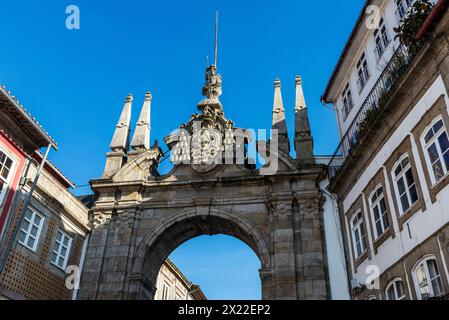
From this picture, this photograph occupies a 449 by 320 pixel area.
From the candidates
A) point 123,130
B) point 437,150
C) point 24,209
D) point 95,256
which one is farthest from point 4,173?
point 437,150

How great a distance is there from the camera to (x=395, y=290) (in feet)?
31.9

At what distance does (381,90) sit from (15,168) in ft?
33.1

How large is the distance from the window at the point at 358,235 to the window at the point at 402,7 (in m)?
5.54

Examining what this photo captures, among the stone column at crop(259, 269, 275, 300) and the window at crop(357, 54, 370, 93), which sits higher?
the window at crop(357, 54, 370, 93)

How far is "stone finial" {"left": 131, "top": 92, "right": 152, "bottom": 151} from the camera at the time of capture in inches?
659

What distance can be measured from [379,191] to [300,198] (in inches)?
145

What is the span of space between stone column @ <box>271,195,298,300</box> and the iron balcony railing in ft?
6.50

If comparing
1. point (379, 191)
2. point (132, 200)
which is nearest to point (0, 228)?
point (132, 200)

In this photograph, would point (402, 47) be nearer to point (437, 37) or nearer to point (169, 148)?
point (437, 37)

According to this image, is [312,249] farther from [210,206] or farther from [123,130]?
[123,130]

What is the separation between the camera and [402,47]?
1059 cm

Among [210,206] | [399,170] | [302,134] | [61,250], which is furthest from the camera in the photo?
[302,134]

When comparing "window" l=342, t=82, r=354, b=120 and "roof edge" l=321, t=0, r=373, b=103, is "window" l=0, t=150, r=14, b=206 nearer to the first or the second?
"window" l=342, t=82, r=354, b=120

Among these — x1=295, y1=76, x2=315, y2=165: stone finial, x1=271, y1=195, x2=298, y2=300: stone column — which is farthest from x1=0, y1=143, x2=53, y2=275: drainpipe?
x1=295, y1=76, x2=315, y2=165: stone finial
